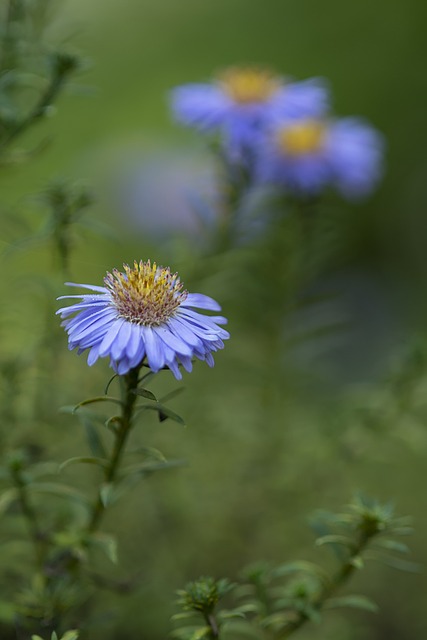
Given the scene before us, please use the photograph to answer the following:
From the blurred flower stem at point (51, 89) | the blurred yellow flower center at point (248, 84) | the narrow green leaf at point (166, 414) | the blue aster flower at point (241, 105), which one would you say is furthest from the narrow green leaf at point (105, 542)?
the blurred yellow flower center at point (248, 84)

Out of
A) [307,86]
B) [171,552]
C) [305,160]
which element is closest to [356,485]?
[171,552]

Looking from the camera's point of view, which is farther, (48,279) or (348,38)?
(348,38)

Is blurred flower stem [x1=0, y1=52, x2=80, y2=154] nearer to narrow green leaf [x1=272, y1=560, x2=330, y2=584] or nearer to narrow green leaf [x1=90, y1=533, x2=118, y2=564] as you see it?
narrow green leaf [x1=90, y1=533, x2=118, y2=564]

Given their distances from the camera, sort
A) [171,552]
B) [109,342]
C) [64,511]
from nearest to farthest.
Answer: [109,342]
[64,511]
[171,552]

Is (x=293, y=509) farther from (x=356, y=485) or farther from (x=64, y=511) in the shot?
(x=64, y=511)

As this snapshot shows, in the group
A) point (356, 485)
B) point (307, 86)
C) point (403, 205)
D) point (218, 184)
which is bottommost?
point (356, 485)

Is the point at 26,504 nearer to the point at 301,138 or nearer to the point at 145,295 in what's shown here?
the point at 145,295

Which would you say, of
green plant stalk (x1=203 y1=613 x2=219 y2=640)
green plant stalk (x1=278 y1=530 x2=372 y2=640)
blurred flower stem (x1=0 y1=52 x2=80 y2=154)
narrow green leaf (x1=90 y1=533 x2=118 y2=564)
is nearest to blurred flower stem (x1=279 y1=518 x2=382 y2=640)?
green plant stalk (x1=278 y1=530 x2=372 y2=640)
